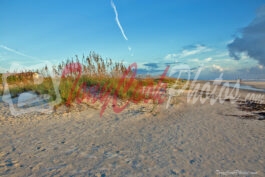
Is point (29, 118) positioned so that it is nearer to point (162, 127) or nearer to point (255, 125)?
point (162, 127)

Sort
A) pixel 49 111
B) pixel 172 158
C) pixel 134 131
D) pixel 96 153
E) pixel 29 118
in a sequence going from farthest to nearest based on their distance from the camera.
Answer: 1. pixel 49 111
2. pixel 29 118
3. pixel 134 131
4. pixel 96 153
5. pixel 172 158

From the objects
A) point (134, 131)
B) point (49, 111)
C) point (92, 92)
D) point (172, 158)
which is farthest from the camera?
point (92, 92)

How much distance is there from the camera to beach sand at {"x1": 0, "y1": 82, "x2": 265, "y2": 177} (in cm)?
314

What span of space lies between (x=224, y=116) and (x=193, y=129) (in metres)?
1.94

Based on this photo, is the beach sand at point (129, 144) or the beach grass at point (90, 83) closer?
the beach sand at point (129, 144)

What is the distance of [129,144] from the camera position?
415 centimetres

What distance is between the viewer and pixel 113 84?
8750mm

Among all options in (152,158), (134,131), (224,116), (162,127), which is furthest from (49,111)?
(224,116)

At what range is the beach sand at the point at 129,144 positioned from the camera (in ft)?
10.3

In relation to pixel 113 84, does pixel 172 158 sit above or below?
below

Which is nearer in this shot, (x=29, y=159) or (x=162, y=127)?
(x=29, y=159)

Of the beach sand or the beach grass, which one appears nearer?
the beach sand

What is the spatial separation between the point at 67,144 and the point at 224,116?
15.5ft

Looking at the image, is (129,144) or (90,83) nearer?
(129,144)
